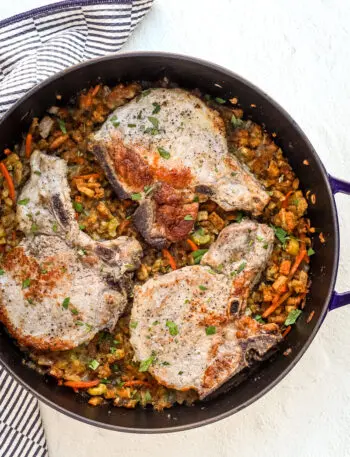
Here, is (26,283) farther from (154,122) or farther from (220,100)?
(220,100)

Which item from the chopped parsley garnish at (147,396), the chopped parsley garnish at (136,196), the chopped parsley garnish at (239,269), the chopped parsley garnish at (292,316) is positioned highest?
the chopped parsley garnish at (136,196)

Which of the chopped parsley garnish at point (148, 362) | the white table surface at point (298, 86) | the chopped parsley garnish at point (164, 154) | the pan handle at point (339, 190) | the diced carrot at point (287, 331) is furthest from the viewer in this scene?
the white table surface at point (298, 86)

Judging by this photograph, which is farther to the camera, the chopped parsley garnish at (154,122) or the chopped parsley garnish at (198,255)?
the chopped parsley garnish at (198,255)

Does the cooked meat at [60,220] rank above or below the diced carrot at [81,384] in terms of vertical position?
above

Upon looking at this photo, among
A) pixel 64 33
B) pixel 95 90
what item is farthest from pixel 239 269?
pixel 64 33

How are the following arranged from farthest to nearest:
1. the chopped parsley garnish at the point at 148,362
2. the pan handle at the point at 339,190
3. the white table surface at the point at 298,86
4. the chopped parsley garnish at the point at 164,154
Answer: the white table surface at the point at 298,86 < the chopped parsley garnish at the point at 148,362 < the chopped parsley garnish at the point at 164,154 < the pan handle at the point at 339,190

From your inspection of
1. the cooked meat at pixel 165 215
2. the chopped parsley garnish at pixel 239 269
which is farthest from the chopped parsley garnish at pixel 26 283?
the chopped parsley garnish at pixel 239 269

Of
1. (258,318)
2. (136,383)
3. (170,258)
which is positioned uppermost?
(170,258)

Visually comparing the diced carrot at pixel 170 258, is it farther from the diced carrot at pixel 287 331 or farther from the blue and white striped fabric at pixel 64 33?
the blue and white striped fabric at pixel 64 33
